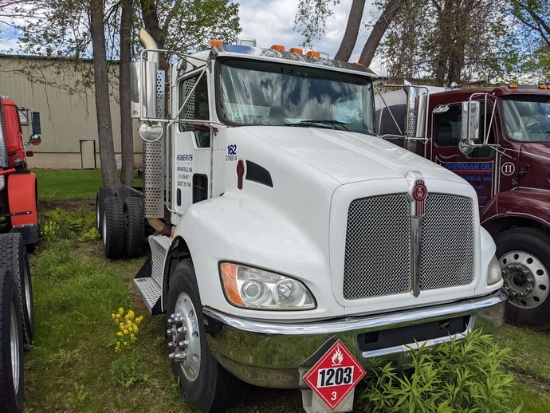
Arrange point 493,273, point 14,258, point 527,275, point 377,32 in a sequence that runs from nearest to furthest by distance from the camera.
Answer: point 493,273
point 14,258
point 527,275
point 377,32

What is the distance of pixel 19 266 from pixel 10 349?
1459 millimetres

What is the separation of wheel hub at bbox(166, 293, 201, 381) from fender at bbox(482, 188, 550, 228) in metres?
3.56

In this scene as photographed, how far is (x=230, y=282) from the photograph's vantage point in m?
2.57

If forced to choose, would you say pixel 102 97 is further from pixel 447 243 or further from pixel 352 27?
pixel 447 243

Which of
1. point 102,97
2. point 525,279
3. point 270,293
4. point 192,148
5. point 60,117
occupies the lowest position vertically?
point 525,279

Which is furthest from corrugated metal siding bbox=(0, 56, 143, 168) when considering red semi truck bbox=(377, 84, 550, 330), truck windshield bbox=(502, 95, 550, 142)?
truck windshield bbox=(502, 95, 550, 142)

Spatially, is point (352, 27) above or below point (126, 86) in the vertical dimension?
above

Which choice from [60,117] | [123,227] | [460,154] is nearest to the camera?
[460,154]

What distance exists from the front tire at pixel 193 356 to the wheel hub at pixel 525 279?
10.9ft

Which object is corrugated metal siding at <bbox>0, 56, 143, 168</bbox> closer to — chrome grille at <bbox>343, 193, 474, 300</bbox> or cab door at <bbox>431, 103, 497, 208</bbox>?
cab door at <bbox>431, 103, 497, 208</bbox>

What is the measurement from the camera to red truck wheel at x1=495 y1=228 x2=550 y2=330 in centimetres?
463

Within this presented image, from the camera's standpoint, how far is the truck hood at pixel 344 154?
9.23ft

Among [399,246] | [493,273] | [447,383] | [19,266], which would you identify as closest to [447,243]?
[399,246]

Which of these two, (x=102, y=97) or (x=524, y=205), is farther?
(x=102, y=97)
